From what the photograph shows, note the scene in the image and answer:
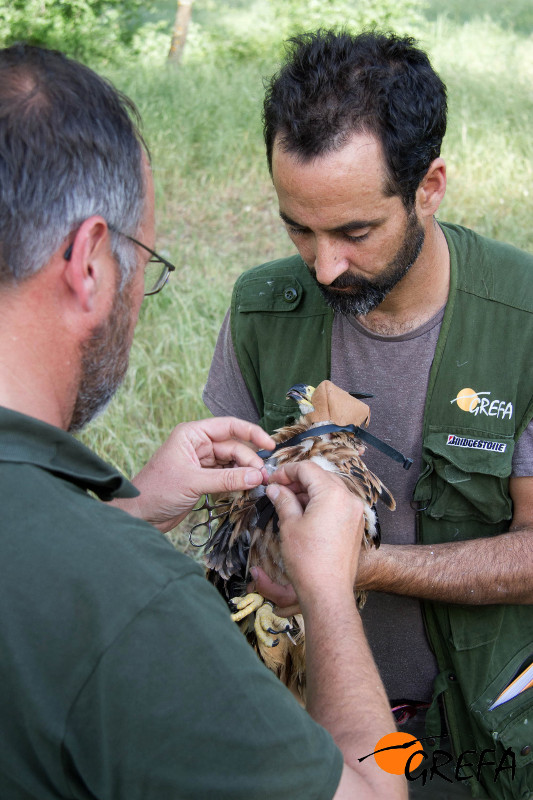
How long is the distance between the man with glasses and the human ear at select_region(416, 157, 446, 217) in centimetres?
129

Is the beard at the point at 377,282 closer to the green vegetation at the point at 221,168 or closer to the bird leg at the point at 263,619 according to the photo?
the bird leg at the point at 263,619

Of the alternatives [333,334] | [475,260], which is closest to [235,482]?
[333,334]

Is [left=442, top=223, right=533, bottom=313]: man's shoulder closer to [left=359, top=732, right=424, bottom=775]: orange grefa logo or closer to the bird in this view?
the bird

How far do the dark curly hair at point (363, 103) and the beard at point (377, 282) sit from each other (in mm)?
115

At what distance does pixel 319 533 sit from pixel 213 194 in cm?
760

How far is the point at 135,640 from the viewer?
1.16 meters

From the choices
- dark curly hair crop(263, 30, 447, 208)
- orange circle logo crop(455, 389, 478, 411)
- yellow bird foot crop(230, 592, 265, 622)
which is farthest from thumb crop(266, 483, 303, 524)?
dark curly hair crop(263, 30, 447, 208)

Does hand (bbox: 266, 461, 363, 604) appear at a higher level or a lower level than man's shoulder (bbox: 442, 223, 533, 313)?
lower

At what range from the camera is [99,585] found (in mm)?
1178

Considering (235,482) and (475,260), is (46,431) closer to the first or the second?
(235,482)

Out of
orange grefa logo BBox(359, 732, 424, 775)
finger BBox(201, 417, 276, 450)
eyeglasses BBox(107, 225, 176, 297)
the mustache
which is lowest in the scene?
orange grefa logo BBox(359, 732, 424, 775)

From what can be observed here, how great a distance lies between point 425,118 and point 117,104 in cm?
138

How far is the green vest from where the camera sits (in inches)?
101

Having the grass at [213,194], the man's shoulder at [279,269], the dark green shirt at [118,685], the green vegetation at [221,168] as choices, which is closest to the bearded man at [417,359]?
the man's shoulder at [279,269]
